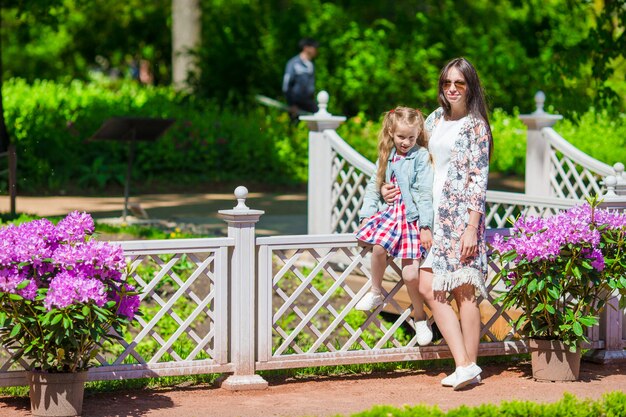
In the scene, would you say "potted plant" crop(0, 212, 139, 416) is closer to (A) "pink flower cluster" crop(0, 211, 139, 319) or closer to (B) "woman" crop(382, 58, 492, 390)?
(A) "pink flower cluster" crop(0, 211, 139, 319)

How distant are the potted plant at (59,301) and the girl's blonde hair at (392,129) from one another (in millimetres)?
1697

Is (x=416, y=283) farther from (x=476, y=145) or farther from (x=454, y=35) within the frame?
(x=454, y=35)

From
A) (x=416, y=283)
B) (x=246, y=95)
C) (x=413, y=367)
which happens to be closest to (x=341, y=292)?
(x=413, y=367)

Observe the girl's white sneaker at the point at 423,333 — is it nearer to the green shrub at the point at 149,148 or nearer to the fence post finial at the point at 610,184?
the fence post finial at the point at 610,184

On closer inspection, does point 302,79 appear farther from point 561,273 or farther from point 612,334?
point 561,273

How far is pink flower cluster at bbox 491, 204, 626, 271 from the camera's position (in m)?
6.57

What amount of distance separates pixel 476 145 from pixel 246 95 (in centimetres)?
1478

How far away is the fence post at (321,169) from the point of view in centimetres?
1070

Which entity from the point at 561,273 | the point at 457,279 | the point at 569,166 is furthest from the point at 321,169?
the point at 561,273

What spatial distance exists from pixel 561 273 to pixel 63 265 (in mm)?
2791

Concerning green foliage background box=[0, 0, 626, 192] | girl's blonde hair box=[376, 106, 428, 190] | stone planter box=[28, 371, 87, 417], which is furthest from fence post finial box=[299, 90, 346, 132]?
stone planter box=[28, 371, 87, 417]

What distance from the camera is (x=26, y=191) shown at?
15.5 meters

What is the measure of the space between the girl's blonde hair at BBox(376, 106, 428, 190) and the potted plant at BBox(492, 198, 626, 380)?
2.52ft

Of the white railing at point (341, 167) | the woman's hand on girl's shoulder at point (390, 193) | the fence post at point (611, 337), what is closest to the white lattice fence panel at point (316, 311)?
the woman's hand on girl's shoulder at point (390, 193)
